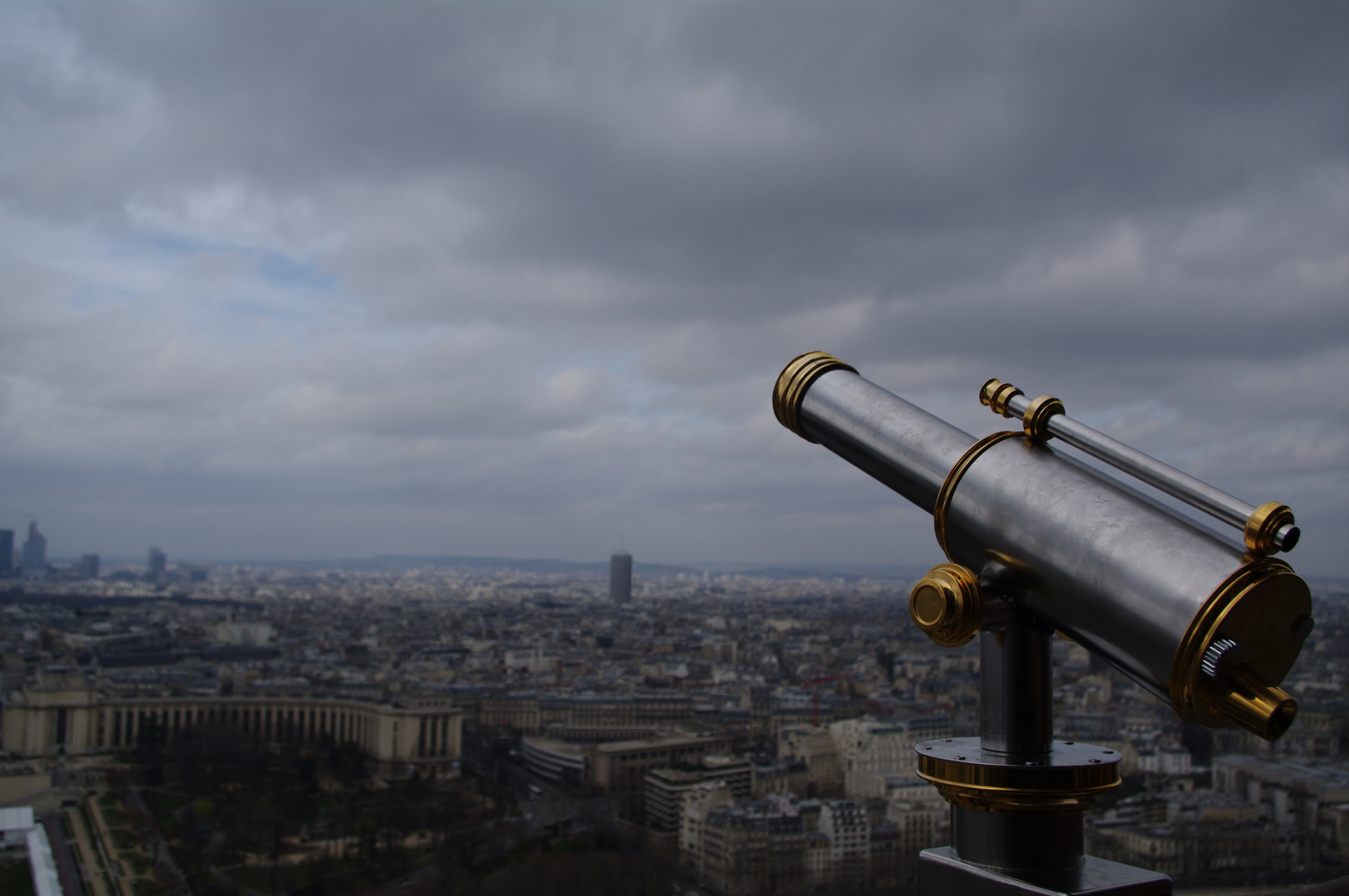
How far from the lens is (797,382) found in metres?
1.58

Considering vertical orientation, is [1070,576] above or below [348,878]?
above

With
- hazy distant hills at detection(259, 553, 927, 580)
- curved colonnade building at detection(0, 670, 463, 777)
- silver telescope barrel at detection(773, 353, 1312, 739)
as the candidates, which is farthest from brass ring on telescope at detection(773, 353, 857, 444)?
hazy distant hills at detection(259, 553, 927, 580)

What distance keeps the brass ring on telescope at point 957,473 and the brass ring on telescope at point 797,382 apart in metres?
0.34

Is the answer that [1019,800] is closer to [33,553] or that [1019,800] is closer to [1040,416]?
[1040,416]

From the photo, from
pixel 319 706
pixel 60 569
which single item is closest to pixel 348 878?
pixel 319 706

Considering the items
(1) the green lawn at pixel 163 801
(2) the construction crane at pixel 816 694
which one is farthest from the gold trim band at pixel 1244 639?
(2) the construction crane at pixel 816 694

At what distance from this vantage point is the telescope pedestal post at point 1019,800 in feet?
3.50

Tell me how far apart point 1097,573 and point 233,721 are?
107ft

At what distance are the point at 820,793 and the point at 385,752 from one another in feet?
37.0

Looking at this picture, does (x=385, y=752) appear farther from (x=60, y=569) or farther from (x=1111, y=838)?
(x=60, y=569)

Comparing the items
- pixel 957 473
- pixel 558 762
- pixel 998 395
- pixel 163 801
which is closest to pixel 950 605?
pixel 957 473

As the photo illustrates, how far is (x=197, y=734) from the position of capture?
26688 millimetres

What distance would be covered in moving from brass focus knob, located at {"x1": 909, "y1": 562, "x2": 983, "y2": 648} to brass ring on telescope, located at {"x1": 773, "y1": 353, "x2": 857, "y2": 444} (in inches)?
20.0

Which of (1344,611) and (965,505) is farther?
(1344,611)
